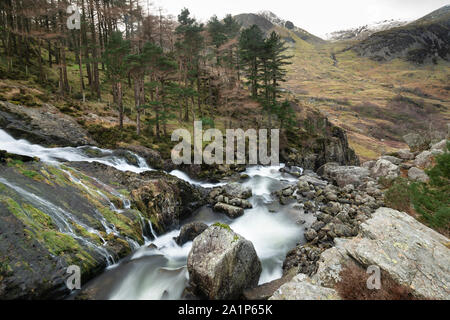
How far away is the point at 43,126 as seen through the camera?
15.9 metres

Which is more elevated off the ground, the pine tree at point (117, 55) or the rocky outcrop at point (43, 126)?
the pine tree at point (117, 55)

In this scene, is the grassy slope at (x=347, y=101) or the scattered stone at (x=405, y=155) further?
the scattered stone at (x=405, y=155)

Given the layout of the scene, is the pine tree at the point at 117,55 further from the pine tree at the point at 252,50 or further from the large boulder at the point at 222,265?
the pine tree at the point at 252,50

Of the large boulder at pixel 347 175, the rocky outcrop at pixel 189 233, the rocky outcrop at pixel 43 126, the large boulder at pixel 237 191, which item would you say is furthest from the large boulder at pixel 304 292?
the large boulder at pixel 347 175

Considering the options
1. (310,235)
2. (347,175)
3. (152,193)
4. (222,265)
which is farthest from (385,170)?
(152,193)

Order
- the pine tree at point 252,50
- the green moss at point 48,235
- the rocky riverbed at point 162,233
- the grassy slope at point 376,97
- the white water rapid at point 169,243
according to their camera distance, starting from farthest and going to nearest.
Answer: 1. the grassy slope at point 376,97
2. the pine tree at point 252,50
3. the white water rapid at point 169,243
4. the green moss at point 48,235
5. the rocky riverbed at point 162,233

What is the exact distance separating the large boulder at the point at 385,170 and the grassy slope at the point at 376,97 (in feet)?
108

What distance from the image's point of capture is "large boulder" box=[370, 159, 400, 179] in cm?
2209

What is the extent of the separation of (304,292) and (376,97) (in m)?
150

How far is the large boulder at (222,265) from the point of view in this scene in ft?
25.8

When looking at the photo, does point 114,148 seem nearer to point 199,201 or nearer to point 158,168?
point 158,168

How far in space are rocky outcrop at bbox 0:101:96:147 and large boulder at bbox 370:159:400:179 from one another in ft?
96.5

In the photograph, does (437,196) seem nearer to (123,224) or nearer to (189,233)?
(189,233)

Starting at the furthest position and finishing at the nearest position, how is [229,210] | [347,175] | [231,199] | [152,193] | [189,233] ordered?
[347,175], [231,199], [229,210], [152,193], [189,233]
